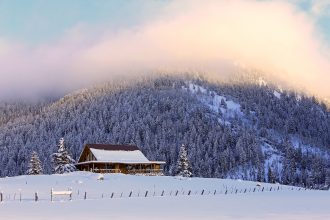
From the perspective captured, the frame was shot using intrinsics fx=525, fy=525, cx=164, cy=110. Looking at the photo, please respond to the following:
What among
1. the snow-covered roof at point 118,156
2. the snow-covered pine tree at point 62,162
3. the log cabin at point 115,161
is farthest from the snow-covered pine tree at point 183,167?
the snow-covered pine tree at point 62,162

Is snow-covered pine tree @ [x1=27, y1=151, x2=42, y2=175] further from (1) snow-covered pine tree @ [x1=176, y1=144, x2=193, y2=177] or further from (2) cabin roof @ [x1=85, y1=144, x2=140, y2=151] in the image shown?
(1) snow-covered pine tree @ [x1=176, y1=144, x2=193, y2=177]

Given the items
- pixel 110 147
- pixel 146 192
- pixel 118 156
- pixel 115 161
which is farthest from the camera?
pixel 110 147

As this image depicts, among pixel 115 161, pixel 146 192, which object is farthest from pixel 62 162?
pixel 146 192

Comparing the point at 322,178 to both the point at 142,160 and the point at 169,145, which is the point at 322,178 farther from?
the point at 142,160

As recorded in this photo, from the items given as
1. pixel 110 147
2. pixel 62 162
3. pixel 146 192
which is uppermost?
pixel 110 147

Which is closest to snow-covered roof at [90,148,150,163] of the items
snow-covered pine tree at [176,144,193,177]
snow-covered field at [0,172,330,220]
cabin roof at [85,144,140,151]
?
cabin roof at [85,144,140,151]

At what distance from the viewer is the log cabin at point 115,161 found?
10212 centimetres

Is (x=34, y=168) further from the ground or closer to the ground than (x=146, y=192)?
further from the ground

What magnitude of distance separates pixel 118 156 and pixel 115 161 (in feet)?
10.5

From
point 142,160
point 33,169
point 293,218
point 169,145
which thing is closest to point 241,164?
point 169,145

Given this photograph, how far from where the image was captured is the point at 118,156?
10494cm

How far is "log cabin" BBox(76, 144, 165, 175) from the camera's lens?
10212 centimetres

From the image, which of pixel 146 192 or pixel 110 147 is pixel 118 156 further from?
pixel 146 192

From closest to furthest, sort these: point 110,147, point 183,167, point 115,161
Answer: point 183,167 → point 115,161 → point 110,147
